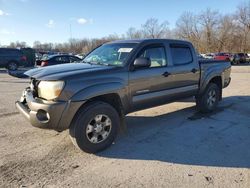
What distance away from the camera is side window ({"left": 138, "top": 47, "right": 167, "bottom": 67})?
17.0ft

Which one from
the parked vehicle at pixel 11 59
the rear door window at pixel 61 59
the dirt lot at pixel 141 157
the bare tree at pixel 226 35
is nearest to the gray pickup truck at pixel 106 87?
the dirt lot at pixel 141 157

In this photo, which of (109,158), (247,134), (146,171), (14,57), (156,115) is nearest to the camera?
(146,171)

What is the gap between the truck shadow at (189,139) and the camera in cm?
419

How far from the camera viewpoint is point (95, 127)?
4.33 meters

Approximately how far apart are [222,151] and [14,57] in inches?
841

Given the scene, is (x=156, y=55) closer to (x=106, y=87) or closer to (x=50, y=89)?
(x=106, y=87)

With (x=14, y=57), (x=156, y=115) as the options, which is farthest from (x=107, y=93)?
(x=14, y=57)

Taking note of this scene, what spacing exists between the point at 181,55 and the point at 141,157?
2.78m

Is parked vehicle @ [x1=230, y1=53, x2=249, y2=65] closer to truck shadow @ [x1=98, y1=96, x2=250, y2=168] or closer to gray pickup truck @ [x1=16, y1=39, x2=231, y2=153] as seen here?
truck shadow @ [x1=98, y1=96, x2=250, y2=168]

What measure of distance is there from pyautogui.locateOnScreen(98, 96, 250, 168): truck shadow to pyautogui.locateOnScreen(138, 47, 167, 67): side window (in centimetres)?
137

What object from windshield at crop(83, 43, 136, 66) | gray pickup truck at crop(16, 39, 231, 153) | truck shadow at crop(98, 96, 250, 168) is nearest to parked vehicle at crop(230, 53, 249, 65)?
truck shadow at crop(98, 96, 250, 168)

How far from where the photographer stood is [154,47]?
17.5 feet

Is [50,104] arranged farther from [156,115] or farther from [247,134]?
[247,134]

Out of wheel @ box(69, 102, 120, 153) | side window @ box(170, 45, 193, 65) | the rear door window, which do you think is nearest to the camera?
wheel @ box(69, 102, 120, 153)
